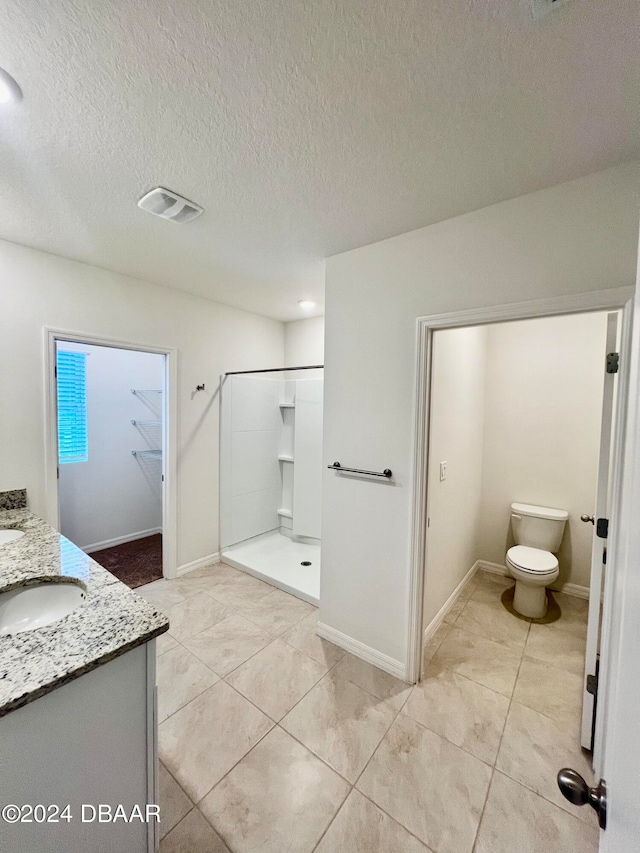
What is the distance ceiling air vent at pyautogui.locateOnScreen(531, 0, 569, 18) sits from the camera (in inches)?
30.3

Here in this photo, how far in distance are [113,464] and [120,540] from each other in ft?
2.81

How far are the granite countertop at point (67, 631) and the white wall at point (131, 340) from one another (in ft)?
3.10

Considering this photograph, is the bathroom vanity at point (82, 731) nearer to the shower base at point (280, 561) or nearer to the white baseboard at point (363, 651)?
the white baseboard at point (363, 651)

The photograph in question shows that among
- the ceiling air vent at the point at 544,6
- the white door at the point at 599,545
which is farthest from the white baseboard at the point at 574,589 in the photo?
the ceiling air vent at the point at 544,6

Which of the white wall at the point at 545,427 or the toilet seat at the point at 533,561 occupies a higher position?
the white wall at the point at 545,427

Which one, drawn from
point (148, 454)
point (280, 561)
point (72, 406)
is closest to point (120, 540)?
point (148, 454)

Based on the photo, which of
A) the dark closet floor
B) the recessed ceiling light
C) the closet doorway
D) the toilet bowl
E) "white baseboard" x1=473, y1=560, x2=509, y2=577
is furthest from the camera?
the closet doorway

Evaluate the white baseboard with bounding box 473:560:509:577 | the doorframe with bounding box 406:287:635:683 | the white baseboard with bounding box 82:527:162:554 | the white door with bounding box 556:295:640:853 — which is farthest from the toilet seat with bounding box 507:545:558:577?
the white baseboard with bounding box 82:527:162:554

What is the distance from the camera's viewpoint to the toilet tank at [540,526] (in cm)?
268

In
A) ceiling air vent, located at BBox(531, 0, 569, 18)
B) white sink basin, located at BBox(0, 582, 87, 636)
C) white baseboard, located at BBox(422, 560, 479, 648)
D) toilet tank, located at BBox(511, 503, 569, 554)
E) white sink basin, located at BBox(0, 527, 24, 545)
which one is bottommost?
white baseboard, located at BBox(422, 560, 479, 648)

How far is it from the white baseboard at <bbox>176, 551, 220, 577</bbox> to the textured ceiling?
2.64 metres

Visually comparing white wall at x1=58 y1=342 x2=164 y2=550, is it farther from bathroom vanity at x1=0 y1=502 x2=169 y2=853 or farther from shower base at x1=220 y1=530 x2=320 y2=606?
bathroom vanity at x1=0 y1=502 x2=169 y2=853

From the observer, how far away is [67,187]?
1.50m

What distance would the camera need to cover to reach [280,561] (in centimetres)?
313
